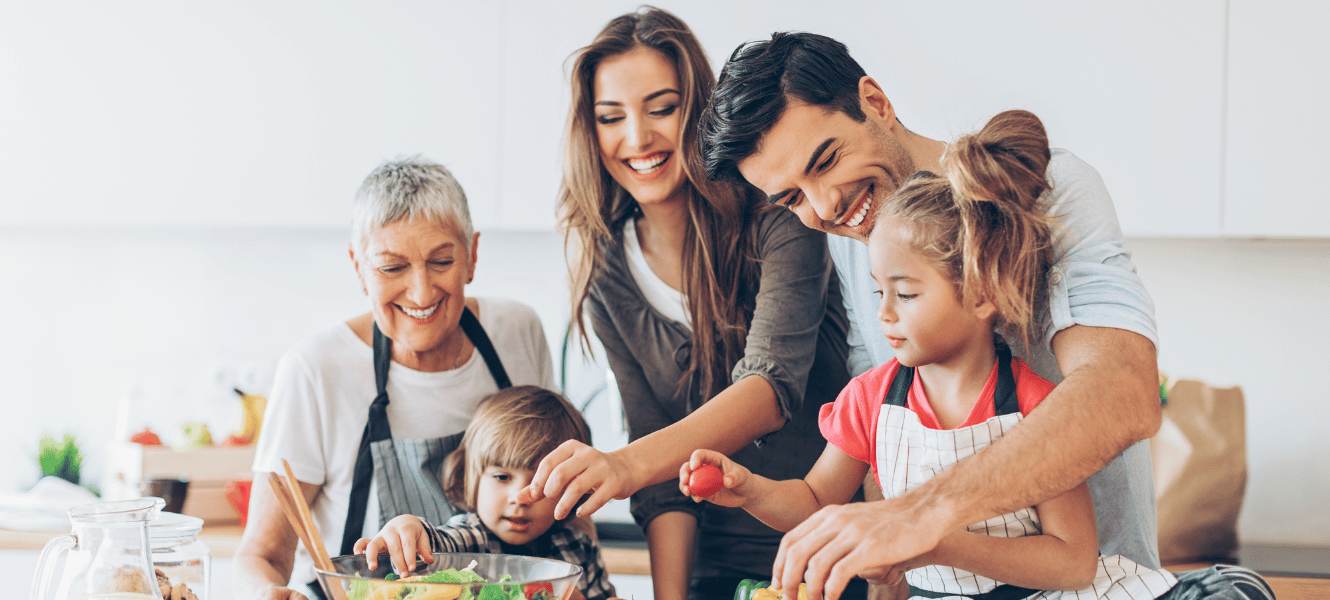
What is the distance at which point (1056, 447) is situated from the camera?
→ 86 cm

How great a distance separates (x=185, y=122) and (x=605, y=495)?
6.29ft

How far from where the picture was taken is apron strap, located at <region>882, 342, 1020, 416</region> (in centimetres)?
101

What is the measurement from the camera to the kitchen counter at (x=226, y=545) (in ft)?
7.21

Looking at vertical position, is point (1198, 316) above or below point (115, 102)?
below

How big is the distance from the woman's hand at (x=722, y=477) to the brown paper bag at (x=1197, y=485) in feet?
5.07

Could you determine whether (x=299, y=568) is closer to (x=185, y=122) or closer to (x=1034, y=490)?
(x=1034, y=490)

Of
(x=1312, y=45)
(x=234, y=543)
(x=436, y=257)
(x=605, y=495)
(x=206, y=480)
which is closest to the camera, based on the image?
(x=605, y=495)

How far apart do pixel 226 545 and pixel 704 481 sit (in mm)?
1717

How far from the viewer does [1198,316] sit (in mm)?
2516

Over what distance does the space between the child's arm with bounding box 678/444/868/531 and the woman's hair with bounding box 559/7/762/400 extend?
0.32m

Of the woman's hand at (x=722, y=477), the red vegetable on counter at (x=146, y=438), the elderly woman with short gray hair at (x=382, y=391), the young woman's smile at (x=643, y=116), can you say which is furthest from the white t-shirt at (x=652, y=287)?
the red vegetable on counter at (x=146, y=438)

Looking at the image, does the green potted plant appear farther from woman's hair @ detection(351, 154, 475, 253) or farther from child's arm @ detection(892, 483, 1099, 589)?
child's arm @ detection(892, 483, 1099, 589)

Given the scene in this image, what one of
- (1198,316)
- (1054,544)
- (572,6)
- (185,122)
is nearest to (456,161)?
(572,6)

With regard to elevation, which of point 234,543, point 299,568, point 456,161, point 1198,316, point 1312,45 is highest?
point 1312,45
